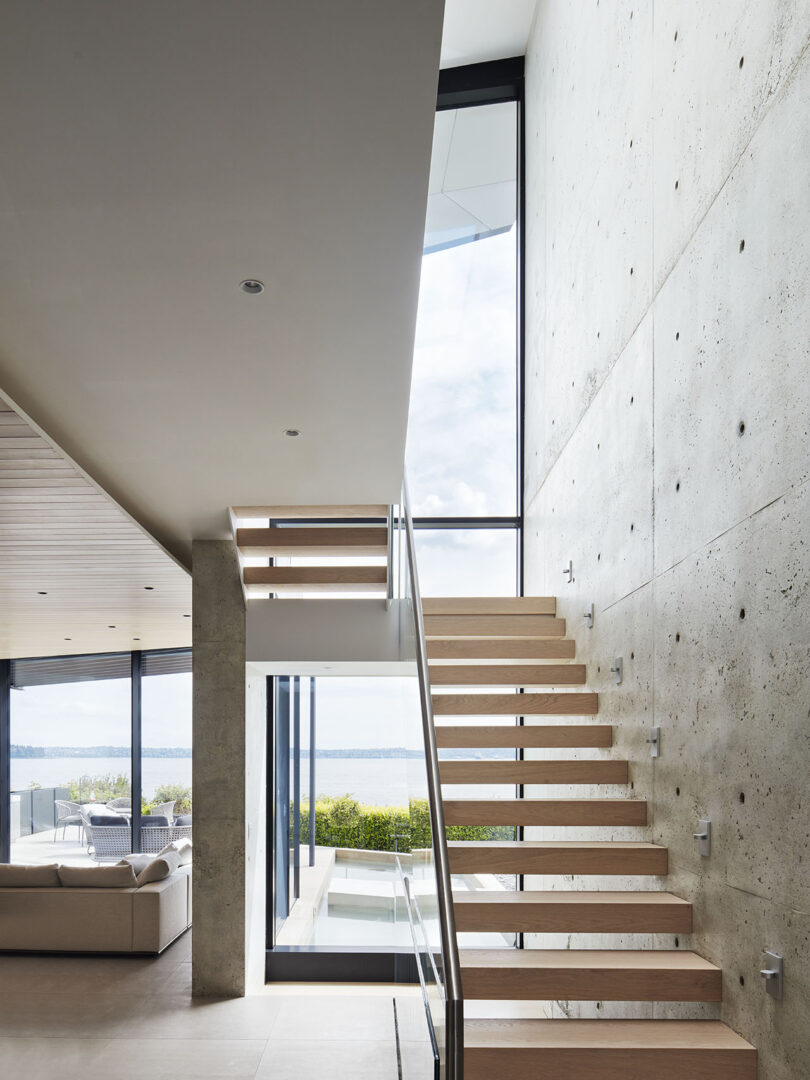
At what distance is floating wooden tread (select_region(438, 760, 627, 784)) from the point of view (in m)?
4.73

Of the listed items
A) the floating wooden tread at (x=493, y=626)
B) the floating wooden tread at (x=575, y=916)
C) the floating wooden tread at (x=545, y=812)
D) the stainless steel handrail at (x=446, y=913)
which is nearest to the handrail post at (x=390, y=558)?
the floating wooden tread at (x=493, y=626)

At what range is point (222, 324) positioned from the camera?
3.36 metres

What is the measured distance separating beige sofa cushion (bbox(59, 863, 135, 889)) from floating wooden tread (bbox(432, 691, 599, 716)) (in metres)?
3.97

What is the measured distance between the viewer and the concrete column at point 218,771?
6547 mm

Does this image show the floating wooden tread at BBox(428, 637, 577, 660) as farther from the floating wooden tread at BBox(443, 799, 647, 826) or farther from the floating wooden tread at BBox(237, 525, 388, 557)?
the floating wooden tread at BBox(443, 799, 647, 826)

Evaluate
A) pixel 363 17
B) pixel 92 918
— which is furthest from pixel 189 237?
pixel 92 918

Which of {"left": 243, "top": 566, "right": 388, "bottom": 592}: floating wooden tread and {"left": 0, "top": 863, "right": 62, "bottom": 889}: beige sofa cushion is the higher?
{"left": 243, "top": 566, "right": 388, "bottom": 592}: floating wooden tread

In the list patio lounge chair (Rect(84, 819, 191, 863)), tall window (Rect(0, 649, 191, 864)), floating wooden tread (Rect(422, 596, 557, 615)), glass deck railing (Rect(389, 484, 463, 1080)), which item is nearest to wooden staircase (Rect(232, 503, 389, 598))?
floating wooden tread (Rect(422, 596, 557, 615))

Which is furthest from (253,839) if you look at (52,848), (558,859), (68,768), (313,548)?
(52,848)

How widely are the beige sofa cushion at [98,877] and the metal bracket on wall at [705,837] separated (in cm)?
559

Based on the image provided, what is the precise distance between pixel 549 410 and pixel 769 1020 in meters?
5.40

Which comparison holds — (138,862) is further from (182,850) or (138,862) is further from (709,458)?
(709,458)

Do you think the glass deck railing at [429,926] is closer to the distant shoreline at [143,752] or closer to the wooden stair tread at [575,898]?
the wooden stair tread at [575,898]

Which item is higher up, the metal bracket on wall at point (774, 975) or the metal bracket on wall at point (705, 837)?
the metal bracket on wall at point (705, 837)
